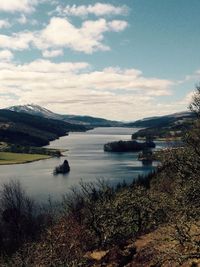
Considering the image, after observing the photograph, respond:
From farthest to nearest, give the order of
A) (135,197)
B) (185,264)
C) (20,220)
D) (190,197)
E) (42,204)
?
1. (42,204)
2. (20,220)
3. (135,197)
4. (185,264)
5. (190,197)

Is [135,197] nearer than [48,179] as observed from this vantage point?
Yes

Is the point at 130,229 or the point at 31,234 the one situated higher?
the point at 130,229

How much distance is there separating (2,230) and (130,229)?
153 feet

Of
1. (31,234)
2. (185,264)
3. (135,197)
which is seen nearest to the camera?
(185,264)

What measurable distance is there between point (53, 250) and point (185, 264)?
1300 centimetres

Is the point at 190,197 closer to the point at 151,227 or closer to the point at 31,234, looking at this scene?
the point at 151,227

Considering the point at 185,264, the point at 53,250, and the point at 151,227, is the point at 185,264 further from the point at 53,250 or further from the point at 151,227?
the point at 151,227

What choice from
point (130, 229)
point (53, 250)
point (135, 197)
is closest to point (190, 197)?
point (53, 250)

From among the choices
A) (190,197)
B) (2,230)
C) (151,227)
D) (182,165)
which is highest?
(182,165)

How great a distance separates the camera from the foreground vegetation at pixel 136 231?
29.1 m

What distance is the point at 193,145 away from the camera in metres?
29.7

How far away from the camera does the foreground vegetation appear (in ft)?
95.6

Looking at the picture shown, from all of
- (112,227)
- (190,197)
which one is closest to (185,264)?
(190,197)

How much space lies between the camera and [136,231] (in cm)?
6631
